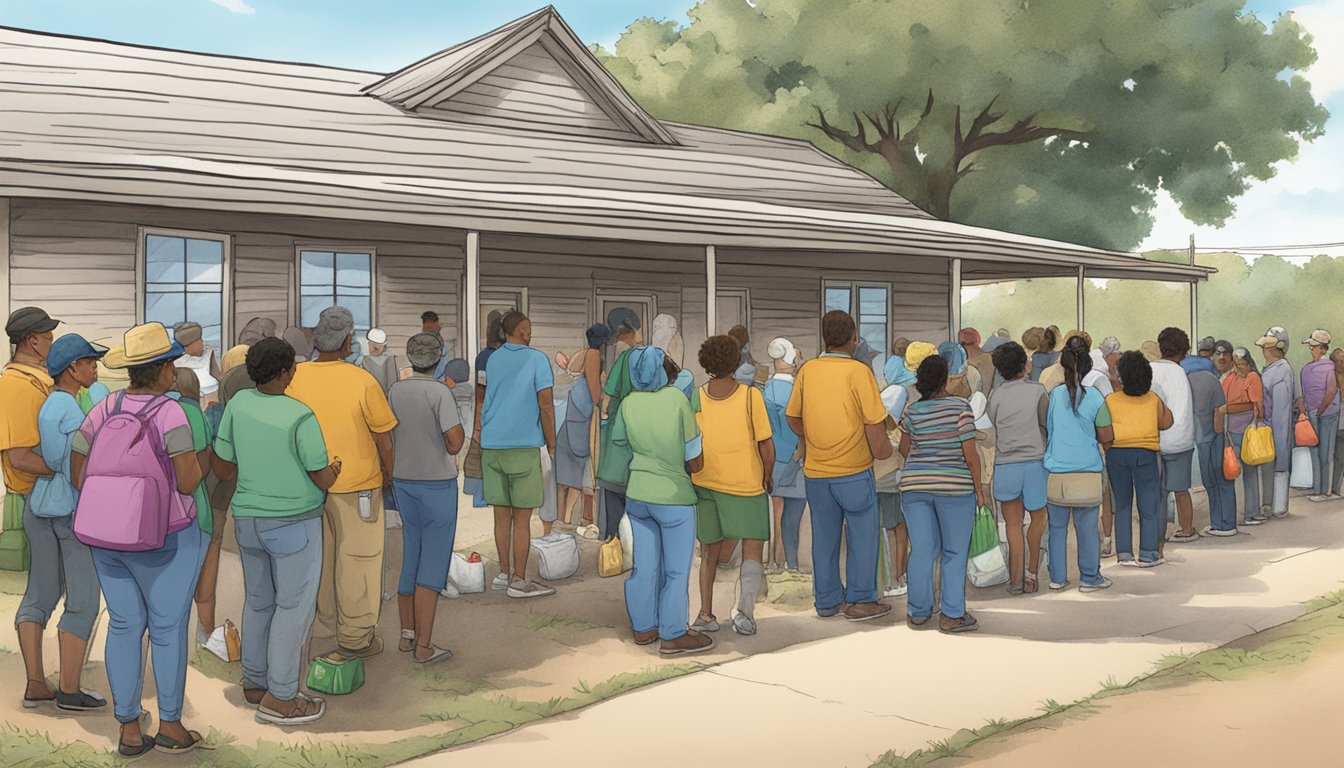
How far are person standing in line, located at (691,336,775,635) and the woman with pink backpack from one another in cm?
311

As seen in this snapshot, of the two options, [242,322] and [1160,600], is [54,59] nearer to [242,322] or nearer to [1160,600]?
[242,322]

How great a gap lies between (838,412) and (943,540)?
3.49ft

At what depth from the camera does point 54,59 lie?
52.3 feet

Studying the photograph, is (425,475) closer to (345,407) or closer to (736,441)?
(345,407)

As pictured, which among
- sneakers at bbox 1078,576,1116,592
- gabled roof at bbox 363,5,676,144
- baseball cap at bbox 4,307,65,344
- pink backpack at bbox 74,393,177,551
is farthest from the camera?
gabled roof at bbox 363,5,676,144

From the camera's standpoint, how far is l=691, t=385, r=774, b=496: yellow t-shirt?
7500 mm

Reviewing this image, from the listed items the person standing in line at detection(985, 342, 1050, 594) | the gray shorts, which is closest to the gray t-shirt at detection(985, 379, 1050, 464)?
the person standing in line at detection(985, 342, 1050, 594)

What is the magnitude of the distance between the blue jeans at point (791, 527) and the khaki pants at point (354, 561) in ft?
12.9

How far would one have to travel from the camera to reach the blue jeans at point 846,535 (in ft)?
26.1

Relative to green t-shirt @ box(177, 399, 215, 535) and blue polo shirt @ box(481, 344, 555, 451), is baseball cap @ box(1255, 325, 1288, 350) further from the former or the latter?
green t-shirt @ box(177, 399, 215, 535)

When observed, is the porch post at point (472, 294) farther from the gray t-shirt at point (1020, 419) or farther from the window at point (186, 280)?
the gray t-shirt at point (1020, 419)

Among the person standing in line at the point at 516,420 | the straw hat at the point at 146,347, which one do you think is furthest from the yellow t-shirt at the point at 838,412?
the straw hat at the point at 146,347

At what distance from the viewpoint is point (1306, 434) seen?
1362 cm

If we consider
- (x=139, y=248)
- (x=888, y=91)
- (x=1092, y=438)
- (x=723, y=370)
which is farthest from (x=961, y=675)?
(x=888, y=91)
